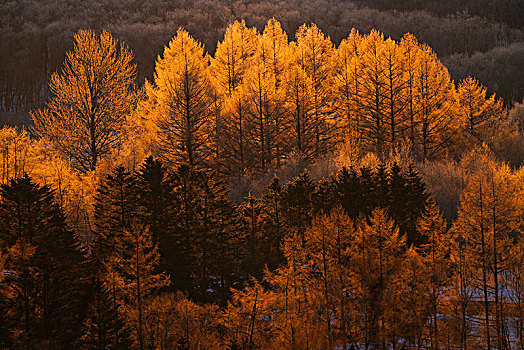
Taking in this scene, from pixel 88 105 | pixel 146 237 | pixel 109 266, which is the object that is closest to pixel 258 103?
pixel 88 105

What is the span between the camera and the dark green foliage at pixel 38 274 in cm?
2386

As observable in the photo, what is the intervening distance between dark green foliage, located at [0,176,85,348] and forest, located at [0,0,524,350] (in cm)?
10

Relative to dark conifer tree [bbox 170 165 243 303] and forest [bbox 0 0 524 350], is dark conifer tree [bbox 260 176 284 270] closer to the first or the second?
forest [bbox 0 0 524 350]

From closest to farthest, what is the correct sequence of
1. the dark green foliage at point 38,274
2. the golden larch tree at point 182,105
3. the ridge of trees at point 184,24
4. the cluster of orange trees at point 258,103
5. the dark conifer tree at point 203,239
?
the dark green foliage at point 38,274 < the dark conifer tree at point 203,239 < the cluster of orange trees at point 258,103 < the golden larch tree at point 182,105 < the ridge of trees at point 184,24

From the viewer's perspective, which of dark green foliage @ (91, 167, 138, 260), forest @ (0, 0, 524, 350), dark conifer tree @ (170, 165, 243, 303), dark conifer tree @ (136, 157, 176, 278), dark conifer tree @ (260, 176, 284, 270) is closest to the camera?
forest @ (0, 0, 524, 350)

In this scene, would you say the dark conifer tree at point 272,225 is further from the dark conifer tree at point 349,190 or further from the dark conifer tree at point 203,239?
the dark conifer tree at point 349,190

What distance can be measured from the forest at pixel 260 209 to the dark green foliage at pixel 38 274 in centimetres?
10

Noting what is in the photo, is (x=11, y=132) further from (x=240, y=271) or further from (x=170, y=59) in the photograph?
(x=240, y=271)

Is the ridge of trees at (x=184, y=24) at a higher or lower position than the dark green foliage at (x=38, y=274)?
higher

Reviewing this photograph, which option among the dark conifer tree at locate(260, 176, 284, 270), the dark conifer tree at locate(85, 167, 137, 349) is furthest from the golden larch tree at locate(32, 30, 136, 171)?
the dark conifer tree at locate(260, 176, 284, 270)

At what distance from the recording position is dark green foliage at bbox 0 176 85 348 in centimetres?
2386

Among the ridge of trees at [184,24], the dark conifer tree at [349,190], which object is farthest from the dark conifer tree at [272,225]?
the ridge of trees at [184,24]

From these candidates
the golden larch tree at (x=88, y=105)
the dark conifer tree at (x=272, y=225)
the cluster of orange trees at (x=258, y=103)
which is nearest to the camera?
the dark conifer tree at (x=272, y=225)

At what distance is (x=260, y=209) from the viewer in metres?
34.3
